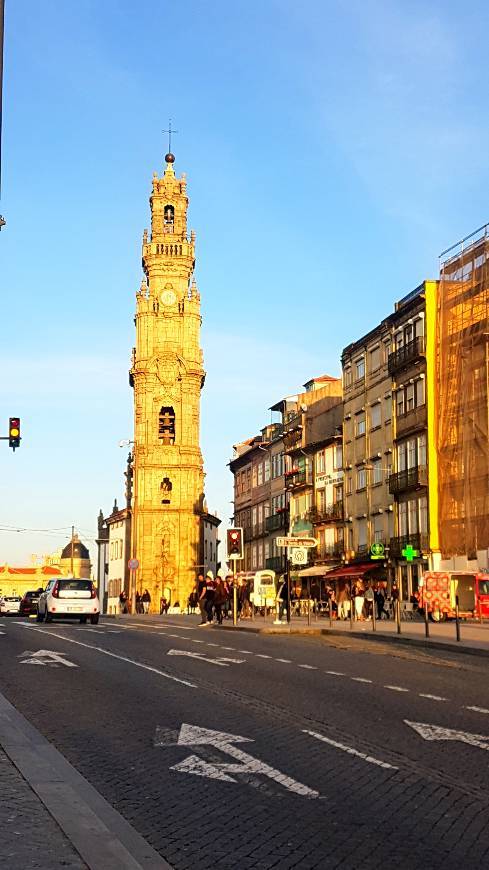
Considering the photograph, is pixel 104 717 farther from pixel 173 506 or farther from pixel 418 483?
pixel 173 506

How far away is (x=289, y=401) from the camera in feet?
293

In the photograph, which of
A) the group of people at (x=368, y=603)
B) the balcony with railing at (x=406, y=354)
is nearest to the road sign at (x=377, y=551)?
the group of people at (x=368, y=603)

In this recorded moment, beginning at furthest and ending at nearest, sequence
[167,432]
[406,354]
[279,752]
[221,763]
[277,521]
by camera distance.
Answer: [167,432], [277,521], [406,354], [279,752], [221,763]

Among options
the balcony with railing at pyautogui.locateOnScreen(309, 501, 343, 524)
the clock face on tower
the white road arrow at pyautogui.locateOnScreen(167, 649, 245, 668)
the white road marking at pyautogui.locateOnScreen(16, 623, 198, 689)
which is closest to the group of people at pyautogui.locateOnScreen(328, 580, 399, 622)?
the balcony with railing at pyautogui.locateOnScreen(309, 501, 343, 524)

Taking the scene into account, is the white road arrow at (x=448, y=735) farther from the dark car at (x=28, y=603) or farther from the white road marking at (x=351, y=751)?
the dark car at (x=28, y=603)

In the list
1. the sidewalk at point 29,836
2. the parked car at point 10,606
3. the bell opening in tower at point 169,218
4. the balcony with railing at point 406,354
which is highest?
the bell opening in tower at point 169,218

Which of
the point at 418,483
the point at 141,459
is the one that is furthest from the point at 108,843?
the point at 141,459

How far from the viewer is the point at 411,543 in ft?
197

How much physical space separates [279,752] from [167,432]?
98913 millimetres

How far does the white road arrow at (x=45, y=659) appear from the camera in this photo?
19969mm

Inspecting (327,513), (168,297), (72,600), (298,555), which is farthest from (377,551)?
(168,297)

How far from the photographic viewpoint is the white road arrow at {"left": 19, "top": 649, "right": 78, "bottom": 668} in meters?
20.0

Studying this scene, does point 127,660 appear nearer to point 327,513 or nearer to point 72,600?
point 72,600

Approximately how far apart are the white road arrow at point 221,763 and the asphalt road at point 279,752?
0.7 inches
